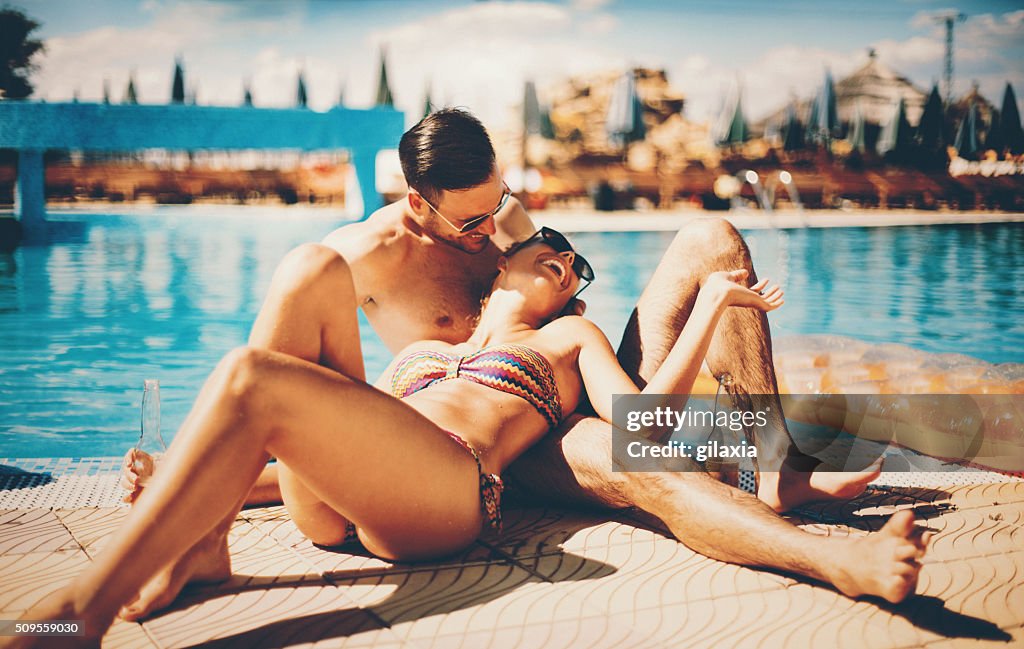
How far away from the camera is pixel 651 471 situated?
83.8 inches

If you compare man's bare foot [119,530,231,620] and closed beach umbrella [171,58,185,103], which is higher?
closed beach umbrella [171,58,185,103]

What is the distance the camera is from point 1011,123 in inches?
519

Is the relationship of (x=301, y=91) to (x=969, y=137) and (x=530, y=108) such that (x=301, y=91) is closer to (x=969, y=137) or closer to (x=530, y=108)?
(x=530, y=108)

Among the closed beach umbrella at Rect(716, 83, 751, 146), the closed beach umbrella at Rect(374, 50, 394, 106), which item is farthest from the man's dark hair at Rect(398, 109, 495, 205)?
the closed beach umbrella at Rect(374, 50, 394, 106)

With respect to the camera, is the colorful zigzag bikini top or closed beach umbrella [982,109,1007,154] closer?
the colorful zigzag bikini top

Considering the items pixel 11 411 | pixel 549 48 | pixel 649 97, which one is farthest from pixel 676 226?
pixel 549 48

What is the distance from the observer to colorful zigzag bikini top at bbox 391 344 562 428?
228cm

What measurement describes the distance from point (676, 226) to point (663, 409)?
1661 cm

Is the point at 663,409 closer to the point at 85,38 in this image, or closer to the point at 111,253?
the point at 111,253

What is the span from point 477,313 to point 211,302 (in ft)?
24.3

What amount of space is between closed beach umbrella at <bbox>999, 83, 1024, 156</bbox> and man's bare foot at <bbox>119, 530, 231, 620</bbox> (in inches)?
559

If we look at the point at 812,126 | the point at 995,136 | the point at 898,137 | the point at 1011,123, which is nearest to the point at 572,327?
the point at 1011,123

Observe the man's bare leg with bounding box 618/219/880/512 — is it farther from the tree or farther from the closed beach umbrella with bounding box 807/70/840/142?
the closed beach umbrella with bounding box 807/70/840/142

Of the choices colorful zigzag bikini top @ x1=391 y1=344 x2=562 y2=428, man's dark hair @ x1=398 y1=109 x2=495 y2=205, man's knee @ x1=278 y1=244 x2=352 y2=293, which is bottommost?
colorful zigzag bikini top @ x1=391 y1=344 x2=562 y2=428
